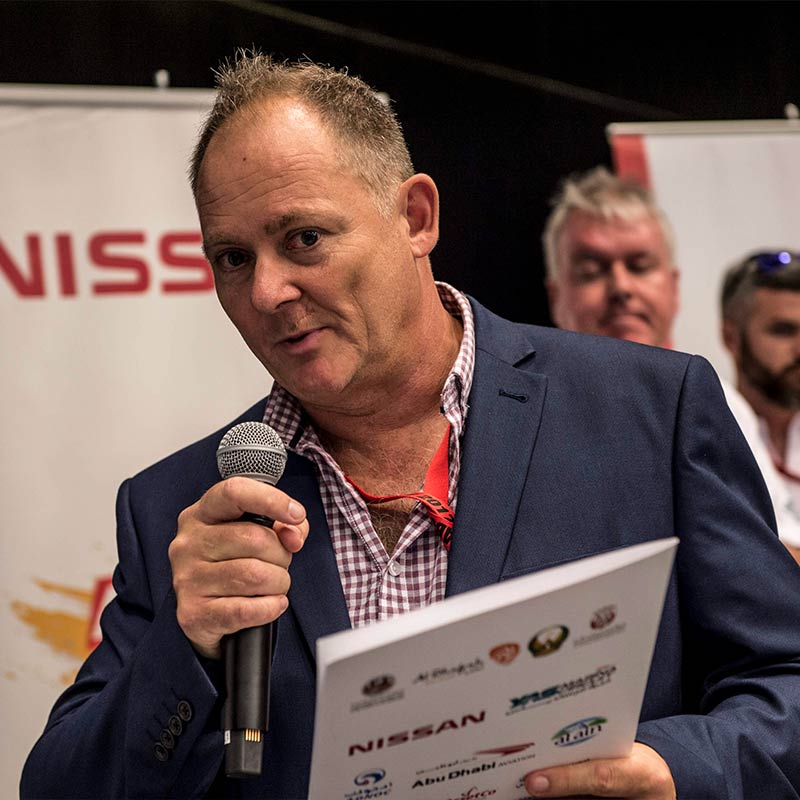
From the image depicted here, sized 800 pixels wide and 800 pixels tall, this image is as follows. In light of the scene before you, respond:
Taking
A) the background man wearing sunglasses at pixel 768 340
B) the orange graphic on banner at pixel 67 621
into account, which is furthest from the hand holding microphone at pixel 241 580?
the background man wearing sunglasses at pixel 768 340

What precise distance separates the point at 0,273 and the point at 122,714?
2330mm

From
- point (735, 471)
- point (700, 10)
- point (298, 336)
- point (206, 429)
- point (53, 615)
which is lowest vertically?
point (53, 615)

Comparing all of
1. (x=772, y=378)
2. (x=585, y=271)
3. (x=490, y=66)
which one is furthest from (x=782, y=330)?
(x=490, y=66)

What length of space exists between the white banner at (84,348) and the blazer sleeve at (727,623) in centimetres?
226

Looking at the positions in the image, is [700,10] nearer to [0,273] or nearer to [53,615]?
[0,273]

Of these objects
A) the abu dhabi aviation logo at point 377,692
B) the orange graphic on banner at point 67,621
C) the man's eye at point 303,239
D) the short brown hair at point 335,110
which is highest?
the short brown hair at point 335,110

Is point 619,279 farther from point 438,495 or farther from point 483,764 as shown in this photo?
point 483,764

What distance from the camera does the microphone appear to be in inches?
58.9

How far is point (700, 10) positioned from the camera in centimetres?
494

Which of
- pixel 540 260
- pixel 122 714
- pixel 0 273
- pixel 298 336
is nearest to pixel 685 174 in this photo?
pixel 540 260

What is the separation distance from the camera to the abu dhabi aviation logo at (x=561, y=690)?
1459 millimetres

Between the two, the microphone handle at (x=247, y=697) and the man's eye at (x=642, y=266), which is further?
the man's eye at (x=642, y=266)

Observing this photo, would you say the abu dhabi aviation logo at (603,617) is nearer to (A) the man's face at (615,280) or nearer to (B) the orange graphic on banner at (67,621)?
(B) the orange graphic on banner at (67,621)

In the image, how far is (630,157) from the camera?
481 centimetres
